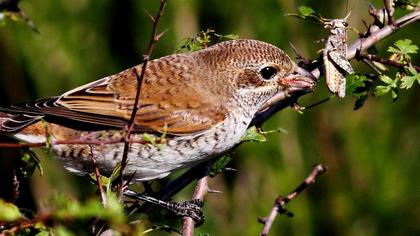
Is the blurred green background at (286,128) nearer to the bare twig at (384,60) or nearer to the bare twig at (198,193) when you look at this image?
the bare twig at (198,193)

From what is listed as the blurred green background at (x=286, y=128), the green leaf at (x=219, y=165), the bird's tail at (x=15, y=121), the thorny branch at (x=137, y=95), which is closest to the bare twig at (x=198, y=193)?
the green leaf at (x=219, y=165)

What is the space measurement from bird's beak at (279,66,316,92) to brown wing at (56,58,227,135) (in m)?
0.35

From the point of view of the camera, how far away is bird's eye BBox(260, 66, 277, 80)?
4.29 m

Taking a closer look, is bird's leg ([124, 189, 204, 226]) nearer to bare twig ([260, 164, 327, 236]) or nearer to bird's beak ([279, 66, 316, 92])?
bare twig ([260, 164, 327, 236])

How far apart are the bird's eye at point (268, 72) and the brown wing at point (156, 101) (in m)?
0.28

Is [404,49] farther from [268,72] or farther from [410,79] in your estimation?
[268,72]

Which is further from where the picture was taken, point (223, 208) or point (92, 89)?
point (223, 208)

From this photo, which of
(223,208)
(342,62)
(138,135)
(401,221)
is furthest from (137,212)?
(401,221)

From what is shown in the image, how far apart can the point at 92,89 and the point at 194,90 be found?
0.53 metres

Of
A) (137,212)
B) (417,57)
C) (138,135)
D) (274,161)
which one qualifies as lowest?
(137,212)

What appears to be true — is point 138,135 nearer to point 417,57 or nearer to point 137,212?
point 137,212

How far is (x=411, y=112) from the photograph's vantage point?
598cm

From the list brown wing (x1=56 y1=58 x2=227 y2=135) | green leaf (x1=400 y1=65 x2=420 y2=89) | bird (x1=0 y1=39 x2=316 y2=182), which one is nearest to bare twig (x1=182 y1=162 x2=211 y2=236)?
bird (x1=0 y1=39 x2=316 y2=182)

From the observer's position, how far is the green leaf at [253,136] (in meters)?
3.75
